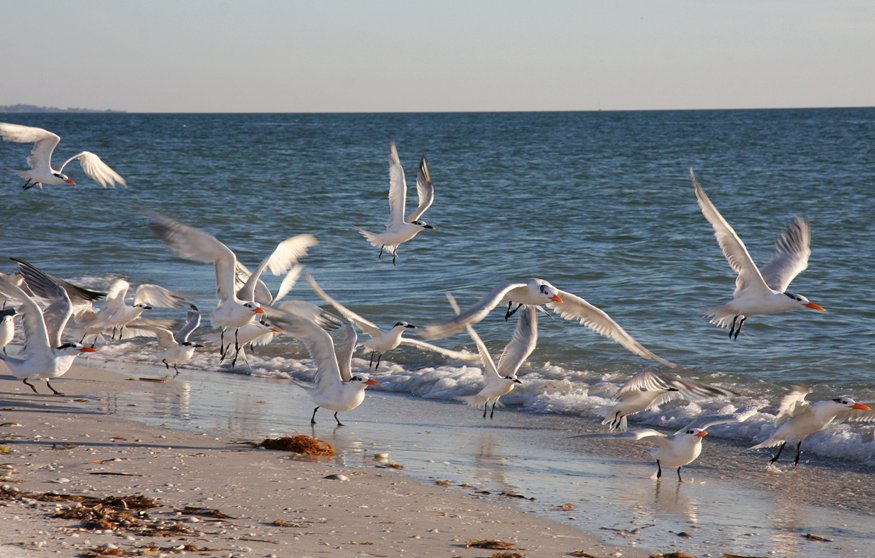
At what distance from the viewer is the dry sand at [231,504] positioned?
6031 millimetres

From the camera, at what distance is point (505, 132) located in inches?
2894

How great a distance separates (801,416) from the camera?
9.05 meters

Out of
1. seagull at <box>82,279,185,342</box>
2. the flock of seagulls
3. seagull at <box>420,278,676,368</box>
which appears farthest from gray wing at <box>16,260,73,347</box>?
seagull at <box>420,278,676,368</box>

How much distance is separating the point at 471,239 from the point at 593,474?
1485cm

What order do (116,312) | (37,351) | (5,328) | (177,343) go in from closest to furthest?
(37,351), (5,328), (116,312), (177,343)

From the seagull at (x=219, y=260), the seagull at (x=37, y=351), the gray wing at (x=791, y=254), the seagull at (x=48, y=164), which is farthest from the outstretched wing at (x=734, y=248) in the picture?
the seagull at (x=48, y=164)

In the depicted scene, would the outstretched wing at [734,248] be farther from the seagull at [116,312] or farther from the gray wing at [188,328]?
the seagull at [116,312]

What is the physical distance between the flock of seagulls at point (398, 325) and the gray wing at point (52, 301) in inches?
0.5

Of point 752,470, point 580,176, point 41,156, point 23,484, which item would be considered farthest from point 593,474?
point 580,176

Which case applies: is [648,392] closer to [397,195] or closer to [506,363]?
[506,363]

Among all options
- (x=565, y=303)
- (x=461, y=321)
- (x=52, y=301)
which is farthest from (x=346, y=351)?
(x=52, y=301)

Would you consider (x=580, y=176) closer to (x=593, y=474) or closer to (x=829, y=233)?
(x=829, y=233)

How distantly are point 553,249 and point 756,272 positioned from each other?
11.3 meters

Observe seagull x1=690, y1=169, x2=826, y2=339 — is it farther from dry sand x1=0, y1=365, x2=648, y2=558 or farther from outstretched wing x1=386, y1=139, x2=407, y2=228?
dry sand x1=0, y1=365, x2=648, y2=558
